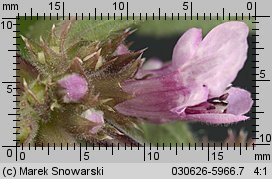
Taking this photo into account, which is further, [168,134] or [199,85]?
[168,134]

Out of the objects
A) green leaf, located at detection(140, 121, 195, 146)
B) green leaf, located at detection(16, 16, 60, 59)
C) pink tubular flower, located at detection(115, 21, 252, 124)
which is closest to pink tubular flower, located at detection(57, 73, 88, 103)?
pink tubular flower, located at detection(115, 21, 252, 124)

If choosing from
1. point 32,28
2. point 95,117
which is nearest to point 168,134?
point 32,28

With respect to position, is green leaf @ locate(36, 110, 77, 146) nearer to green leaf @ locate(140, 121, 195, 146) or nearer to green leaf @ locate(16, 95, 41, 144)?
green leaf @ locate(16, 95, 41, 144)

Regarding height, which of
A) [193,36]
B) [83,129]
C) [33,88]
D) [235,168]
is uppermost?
[193,36]

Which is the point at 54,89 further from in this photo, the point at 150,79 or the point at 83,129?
the point at 150,79

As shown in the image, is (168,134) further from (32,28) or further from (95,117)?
(95,117)

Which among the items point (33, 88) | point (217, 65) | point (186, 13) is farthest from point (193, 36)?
point (33, 88)
